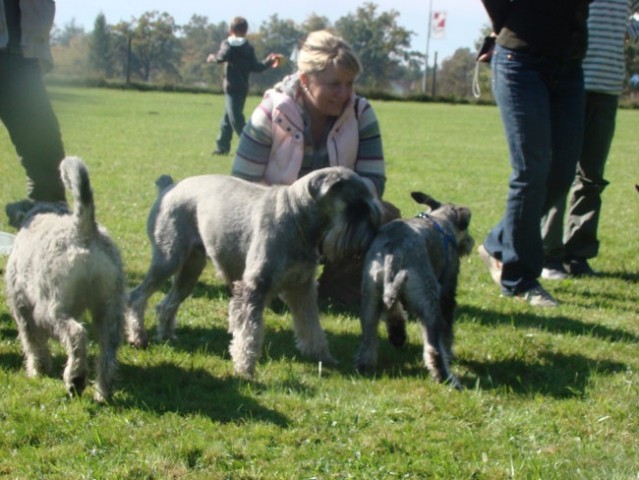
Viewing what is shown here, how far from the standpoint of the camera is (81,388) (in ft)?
14.5

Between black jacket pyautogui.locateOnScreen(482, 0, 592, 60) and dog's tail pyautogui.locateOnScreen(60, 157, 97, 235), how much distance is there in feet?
11.6

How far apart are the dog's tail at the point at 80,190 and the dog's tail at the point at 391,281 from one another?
1.62 meters

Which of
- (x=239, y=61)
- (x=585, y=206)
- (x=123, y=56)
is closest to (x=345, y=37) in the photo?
(x=123, y=56)

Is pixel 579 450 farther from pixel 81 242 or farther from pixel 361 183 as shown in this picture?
pixel 81 242

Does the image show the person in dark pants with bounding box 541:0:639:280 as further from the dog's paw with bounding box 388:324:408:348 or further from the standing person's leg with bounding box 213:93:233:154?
the standing person's leg with bounding box 213:93:233:154

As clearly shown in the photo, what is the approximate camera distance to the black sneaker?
7.96 m

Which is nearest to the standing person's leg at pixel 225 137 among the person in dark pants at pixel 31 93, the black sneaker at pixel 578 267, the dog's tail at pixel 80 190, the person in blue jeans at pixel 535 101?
the black sneaker at pixel 578 267

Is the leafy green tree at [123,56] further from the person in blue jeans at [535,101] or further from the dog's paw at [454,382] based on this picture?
the dog's paw at [454,382]

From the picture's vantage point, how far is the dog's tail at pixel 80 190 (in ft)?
13.9

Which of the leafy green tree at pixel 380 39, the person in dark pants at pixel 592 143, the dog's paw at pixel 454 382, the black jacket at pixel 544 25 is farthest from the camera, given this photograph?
the leafy green tree at pixel 380 39

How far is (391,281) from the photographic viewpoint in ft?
15.8

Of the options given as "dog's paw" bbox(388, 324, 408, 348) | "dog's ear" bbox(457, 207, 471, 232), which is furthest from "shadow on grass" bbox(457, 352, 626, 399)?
"dog's ear" bbox(457, 207, 471, 232)

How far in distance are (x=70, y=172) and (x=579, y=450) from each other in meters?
2.76

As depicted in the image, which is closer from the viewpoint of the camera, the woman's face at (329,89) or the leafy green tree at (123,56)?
the woman's face at (329,89)
